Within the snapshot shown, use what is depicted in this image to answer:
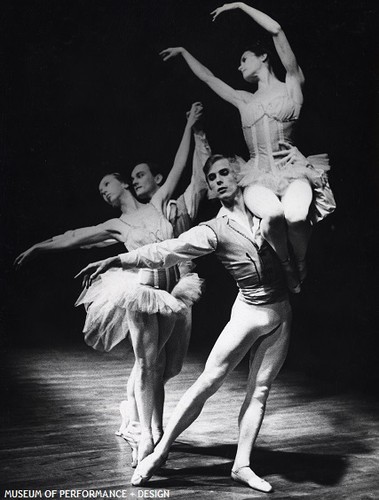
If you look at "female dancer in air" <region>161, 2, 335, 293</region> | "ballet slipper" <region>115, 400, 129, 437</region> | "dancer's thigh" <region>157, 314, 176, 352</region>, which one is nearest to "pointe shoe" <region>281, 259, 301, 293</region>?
"female dancer in air" <region>161, 2, 335, 293</region>

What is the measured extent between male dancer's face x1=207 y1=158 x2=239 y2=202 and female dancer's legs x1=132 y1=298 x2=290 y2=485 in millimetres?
501

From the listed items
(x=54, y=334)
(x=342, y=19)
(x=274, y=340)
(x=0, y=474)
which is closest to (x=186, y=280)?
(x=274, y=340)

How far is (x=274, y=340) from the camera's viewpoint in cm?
295

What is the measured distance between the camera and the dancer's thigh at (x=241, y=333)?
285cm

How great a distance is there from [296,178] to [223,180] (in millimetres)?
331

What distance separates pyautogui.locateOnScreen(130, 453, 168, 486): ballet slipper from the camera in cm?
286

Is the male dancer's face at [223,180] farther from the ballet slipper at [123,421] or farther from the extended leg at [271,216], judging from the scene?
the ballet slipper at [123,421]

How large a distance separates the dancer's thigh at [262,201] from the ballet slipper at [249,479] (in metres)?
1.10

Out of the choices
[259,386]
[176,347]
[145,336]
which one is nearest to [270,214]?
[259,386]

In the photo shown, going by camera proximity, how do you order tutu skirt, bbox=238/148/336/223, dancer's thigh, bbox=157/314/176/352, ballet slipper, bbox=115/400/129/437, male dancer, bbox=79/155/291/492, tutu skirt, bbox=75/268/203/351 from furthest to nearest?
ballet slipper, bbox=115/400/129/437 → dancer's thigh, bbox=157/314/176/352 → tutu skirt, bbox=75/268/203/351 → tutu skirt, bbox=238/148/336/223 → male dancer, bbox=79/155/291/492

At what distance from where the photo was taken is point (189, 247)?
2836mm

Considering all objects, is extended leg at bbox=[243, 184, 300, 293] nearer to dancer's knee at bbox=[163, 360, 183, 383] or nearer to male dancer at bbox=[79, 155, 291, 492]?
male dancer at bbox=[79, 155, 291, 492]

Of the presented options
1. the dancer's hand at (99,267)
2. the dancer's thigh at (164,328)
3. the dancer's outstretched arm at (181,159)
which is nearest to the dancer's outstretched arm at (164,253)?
the dancer's hand at (99,267)

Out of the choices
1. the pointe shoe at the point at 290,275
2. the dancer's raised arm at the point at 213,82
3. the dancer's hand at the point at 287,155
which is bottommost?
the pointe shoe at the point at 290,275
